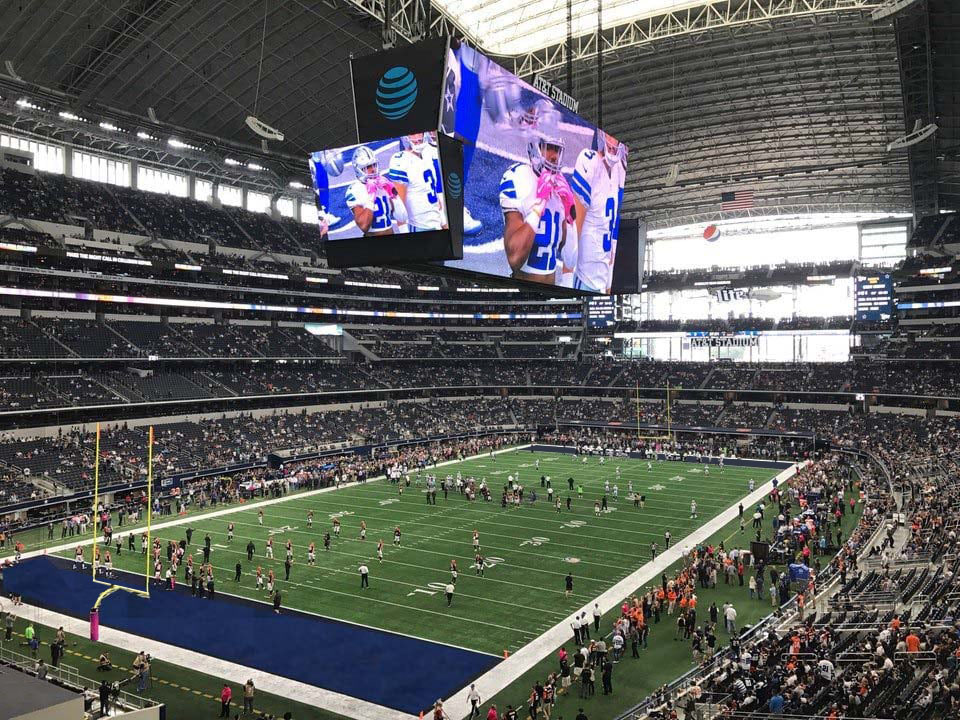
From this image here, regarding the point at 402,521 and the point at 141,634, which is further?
the point at 402,521

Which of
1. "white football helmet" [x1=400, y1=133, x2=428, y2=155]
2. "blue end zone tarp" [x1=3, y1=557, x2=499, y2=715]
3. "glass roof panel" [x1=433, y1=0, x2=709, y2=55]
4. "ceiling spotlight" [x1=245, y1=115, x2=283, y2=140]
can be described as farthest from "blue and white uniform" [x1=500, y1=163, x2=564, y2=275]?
"glass roof panel" [x1=433, y1=0, x2=709, y2=55]

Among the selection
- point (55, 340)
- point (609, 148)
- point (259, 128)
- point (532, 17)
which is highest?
point (532, 17)

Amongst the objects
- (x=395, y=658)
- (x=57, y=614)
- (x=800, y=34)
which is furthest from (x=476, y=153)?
(x=800, y=34)

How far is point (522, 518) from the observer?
34906 mm

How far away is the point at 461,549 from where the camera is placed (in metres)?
29.5

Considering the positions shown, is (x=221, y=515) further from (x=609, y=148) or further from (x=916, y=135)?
(x=916, y=135)

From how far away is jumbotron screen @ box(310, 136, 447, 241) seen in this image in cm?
1767

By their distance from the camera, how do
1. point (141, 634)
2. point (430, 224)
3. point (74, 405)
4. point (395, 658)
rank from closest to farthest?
point (430, 224) → point (395, 658) → point (141, 634) → point (74, 405)

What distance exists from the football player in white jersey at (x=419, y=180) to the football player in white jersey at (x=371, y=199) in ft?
0.91

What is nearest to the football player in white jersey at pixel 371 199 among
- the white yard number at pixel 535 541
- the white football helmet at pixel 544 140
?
the white football helmet at pixel 544 140

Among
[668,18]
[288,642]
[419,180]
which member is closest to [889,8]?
[668,18]

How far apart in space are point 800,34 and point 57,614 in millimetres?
46854

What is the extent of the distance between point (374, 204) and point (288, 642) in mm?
11556

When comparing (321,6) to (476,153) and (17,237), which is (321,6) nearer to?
(17,237)
